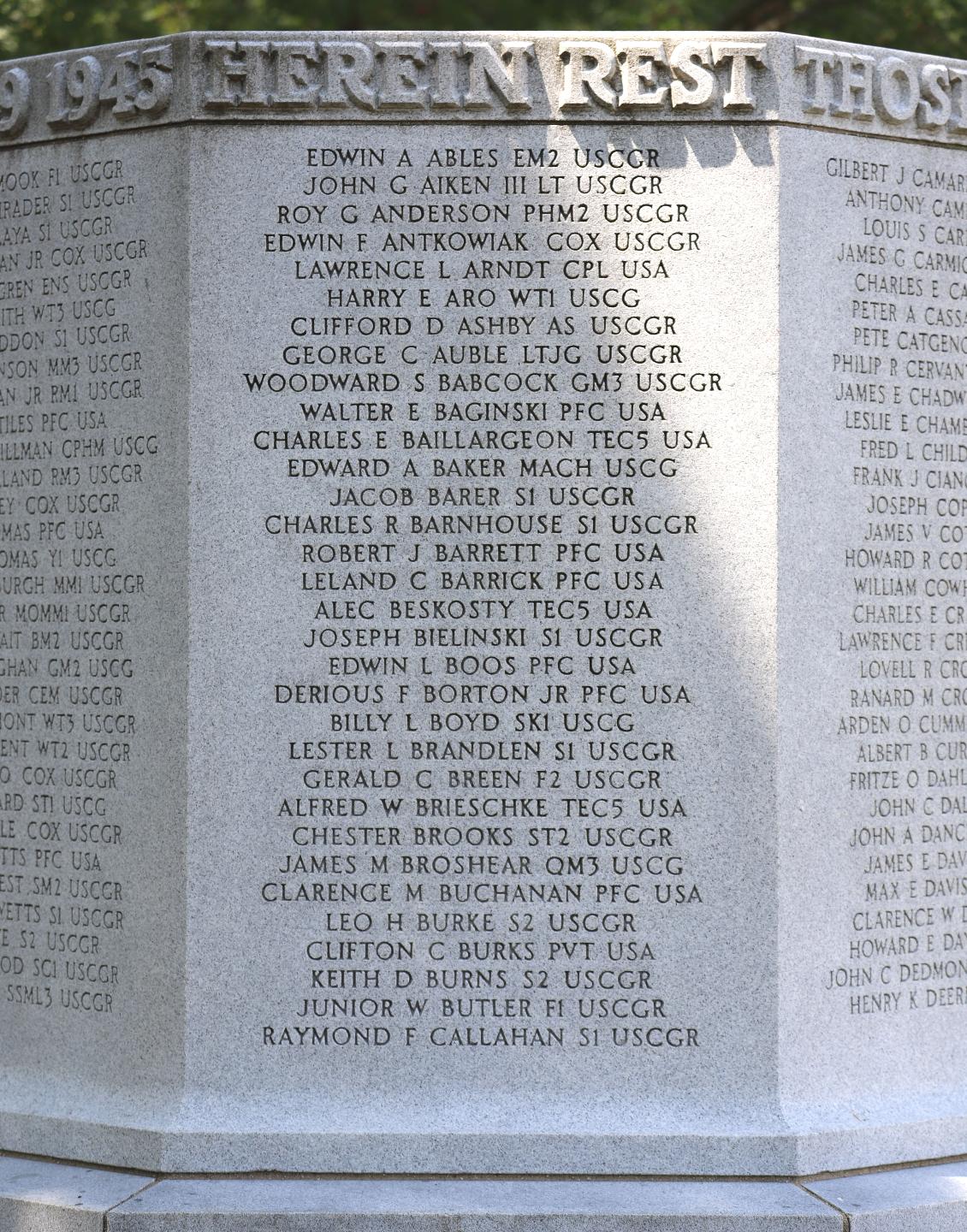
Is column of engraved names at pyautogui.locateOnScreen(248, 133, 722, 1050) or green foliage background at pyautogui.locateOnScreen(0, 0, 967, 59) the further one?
green foliage background at pyautogui.locateOnScreen(0, 0, 967, 59)

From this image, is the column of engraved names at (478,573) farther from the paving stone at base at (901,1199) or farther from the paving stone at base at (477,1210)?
the paving stone at base at (901,1199)

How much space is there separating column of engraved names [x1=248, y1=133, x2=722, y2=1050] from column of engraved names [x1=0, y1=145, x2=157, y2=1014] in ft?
2.04

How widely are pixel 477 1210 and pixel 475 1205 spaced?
4 centimetres

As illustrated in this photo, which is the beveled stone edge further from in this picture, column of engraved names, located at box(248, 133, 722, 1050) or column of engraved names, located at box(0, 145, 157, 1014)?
column of engraved names, located at box(0, 145, 157, 1014)

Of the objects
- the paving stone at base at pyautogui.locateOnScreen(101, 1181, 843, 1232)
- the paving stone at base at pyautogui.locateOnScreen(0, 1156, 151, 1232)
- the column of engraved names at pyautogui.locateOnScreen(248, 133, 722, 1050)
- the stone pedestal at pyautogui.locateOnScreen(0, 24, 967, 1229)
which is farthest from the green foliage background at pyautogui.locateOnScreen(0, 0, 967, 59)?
the paving stone at base at pyautogui.locateOnScreen(101, 1181, 843, 1232)

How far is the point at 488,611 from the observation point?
18.8 ft

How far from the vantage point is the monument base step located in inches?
203

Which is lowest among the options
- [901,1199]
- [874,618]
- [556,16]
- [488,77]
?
[901,1199]

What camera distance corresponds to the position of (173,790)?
225 inches

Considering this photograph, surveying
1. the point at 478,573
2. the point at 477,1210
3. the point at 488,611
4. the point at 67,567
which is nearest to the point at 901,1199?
the point at 477,1210

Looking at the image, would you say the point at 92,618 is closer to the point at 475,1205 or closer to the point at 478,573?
the point at 478,573

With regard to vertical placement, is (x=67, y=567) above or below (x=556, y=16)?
below

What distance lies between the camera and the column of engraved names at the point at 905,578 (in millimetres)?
5883

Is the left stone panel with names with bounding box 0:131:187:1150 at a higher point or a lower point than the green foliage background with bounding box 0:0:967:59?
lower
